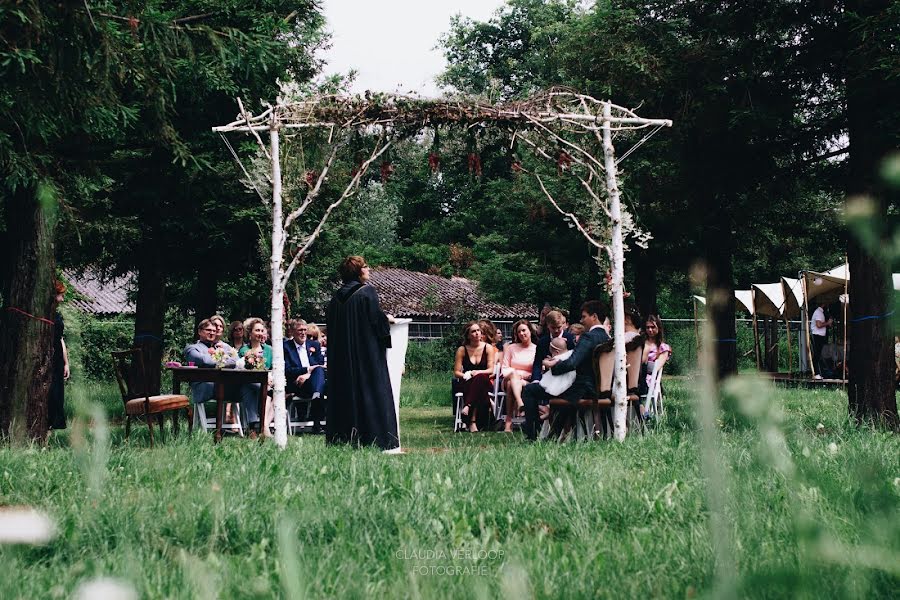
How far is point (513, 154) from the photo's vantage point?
11305 mm

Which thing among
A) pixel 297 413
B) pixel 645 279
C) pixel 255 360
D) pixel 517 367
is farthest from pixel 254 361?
pixel 645 279

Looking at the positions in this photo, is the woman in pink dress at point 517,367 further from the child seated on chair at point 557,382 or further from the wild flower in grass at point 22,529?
the wild flower in grass at point 22,529

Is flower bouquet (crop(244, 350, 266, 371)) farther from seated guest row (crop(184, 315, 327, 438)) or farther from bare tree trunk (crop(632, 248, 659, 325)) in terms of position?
bare tree trunk (crop(632, 248, 659, 325))

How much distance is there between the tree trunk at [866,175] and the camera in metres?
10.2

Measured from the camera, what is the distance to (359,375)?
9.03 m

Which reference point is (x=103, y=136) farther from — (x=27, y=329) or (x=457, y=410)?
(x=457, y=410)

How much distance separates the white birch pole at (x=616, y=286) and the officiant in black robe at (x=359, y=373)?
226 centimetres

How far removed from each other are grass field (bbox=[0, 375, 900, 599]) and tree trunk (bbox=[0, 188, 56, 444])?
3338 mm

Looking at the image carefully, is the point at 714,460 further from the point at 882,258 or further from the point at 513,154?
the point at 513,154

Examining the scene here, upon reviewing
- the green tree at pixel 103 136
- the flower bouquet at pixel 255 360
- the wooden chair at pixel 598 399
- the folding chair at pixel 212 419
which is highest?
the green tree at pixel 103 136

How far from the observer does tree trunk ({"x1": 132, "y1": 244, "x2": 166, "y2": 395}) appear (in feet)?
55.1

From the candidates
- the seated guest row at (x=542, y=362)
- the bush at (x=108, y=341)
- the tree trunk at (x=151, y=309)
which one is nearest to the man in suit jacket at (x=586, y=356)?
the seated guest row at (x=542, y=362)

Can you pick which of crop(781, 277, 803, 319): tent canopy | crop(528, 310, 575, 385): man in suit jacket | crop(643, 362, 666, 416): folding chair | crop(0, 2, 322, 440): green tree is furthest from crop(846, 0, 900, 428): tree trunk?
crop(781, 277, 803, 319): tent canopy

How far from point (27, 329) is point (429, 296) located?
1157 inches
